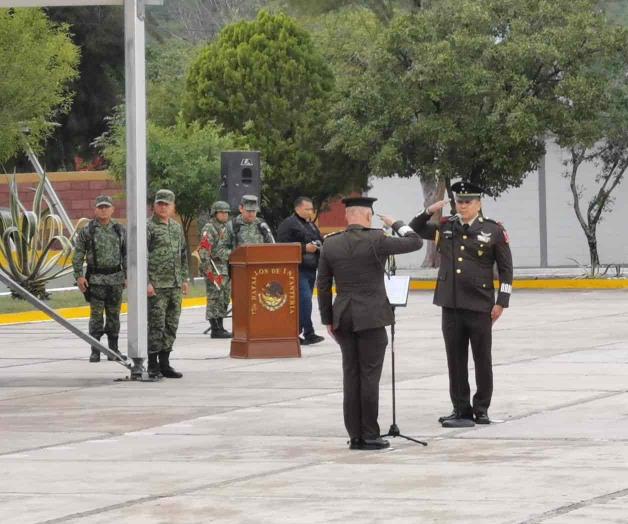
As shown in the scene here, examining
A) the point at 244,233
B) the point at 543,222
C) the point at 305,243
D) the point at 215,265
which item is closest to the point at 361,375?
the point at 305,243

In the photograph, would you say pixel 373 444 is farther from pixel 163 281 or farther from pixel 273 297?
pixel 273 297

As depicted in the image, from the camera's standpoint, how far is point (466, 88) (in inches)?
1298

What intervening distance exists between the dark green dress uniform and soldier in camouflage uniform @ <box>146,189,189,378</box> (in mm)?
4567

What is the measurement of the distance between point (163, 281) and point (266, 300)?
262 cm

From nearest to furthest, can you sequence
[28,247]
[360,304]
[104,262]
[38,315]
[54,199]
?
[360,304]
[104,262]
[38,315]
[28,247]
[54,199]

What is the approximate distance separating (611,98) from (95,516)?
27107 millimetres

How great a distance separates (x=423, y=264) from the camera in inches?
1729

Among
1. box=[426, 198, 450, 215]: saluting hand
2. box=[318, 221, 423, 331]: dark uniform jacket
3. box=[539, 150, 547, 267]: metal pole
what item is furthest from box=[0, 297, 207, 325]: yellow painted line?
box=[539, 150, 547, 267]: metal pole

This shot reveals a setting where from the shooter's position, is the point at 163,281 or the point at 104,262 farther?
the point at 104,262

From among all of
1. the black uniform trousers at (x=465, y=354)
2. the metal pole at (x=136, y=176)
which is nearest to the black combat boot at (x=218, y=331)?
the metal pole at (x=136, y=176)

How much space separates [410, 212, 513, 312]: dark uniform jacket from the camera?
12.8 meters

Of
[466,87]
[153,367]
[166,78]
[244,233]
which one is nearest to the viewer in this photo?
[153,367]

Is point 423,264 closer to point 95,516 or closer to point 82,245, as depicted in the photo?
point 82,245

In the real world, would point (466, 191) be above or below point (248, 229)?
above
